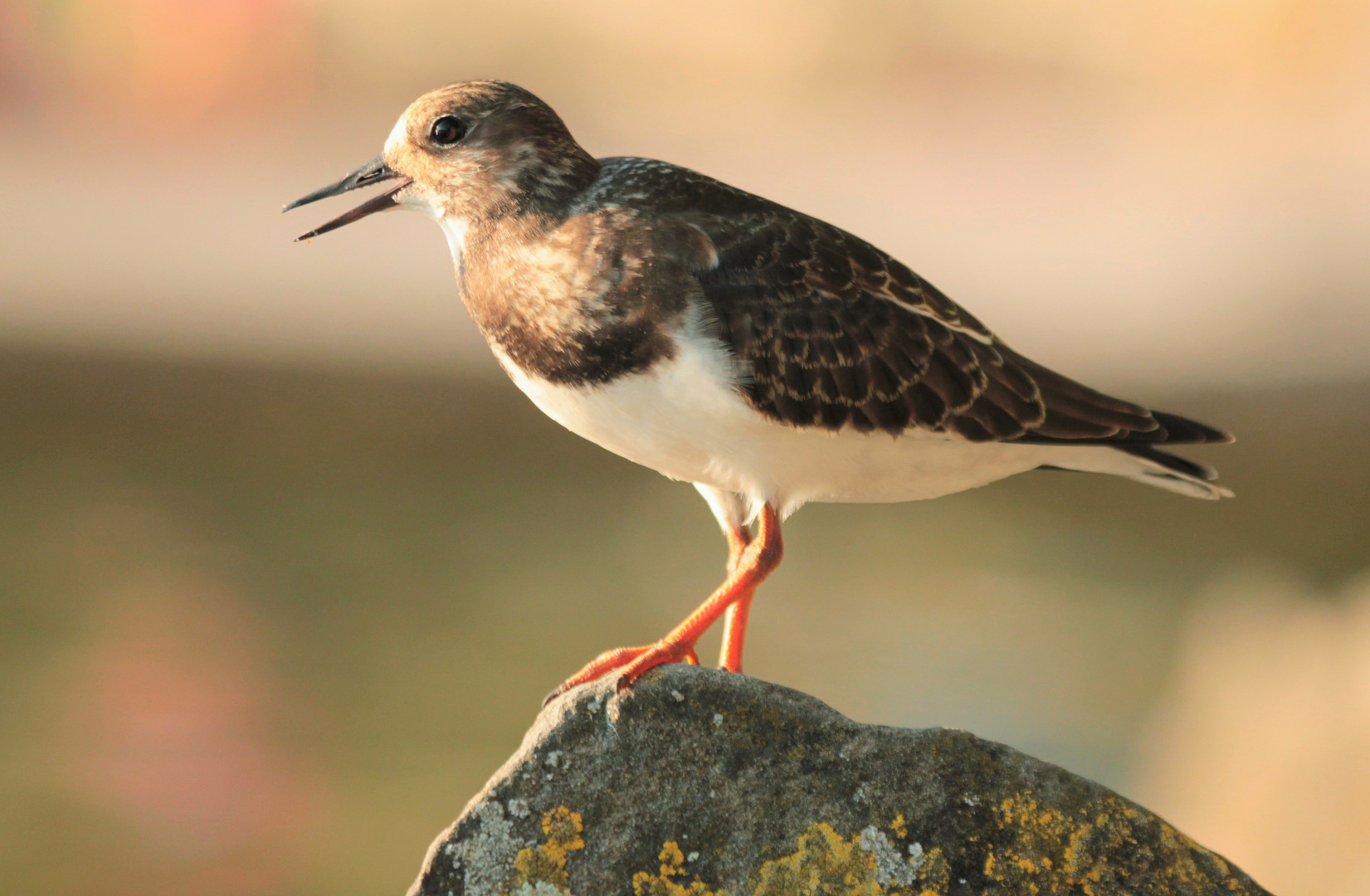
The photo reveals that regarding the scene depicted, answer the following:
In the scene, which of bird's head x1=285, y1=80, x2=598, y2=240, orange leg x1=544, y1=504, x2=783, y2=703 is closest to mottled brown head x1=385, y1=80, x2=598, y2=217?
bird's head x1=285, y1=80, x2=598, y2=240

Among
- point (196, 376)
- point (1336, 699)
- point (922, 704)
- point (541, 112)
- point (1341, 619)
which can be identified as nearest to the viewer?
point (541, 112)

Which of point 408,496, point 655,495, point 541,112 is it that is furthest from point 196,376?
point 541,112

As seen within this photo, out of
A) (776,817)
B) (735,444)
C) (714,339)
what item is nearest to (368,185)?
(714,339)

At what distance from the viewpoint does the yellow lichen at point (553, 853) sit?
112 inches

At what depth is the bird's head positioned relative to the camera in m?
3.41

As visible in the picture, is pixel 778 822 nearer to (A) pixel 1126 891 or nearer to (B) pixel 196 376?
(A) pixel 1126 891

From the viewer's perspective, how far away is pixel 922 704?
9.26m

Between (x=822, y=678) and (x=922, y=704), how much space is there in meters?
1.11

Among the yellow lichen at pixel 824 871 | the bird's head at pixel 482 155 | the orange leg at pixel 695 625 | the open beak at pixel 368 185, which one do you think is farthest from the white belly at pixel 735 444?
the yellow lichen at pixel 824 871

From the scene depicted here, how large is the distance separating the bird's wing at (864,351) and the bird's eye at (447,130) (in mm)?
688

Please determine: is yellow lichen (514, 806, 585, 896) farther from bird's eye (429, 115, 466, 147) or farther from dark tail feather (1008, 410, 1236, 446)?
bird's eye (429, 115, 466, 147)

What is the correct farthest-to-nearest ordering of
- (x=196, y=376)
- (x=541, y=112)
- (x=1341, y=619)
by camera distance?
(x=196, y=376)
(x=1341, y=619)
(x=541, y=112)

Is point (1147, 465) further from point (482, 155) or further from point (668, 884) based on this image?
point (482, 155)

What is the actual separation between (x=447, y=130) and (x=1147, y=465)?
7.74 ft
